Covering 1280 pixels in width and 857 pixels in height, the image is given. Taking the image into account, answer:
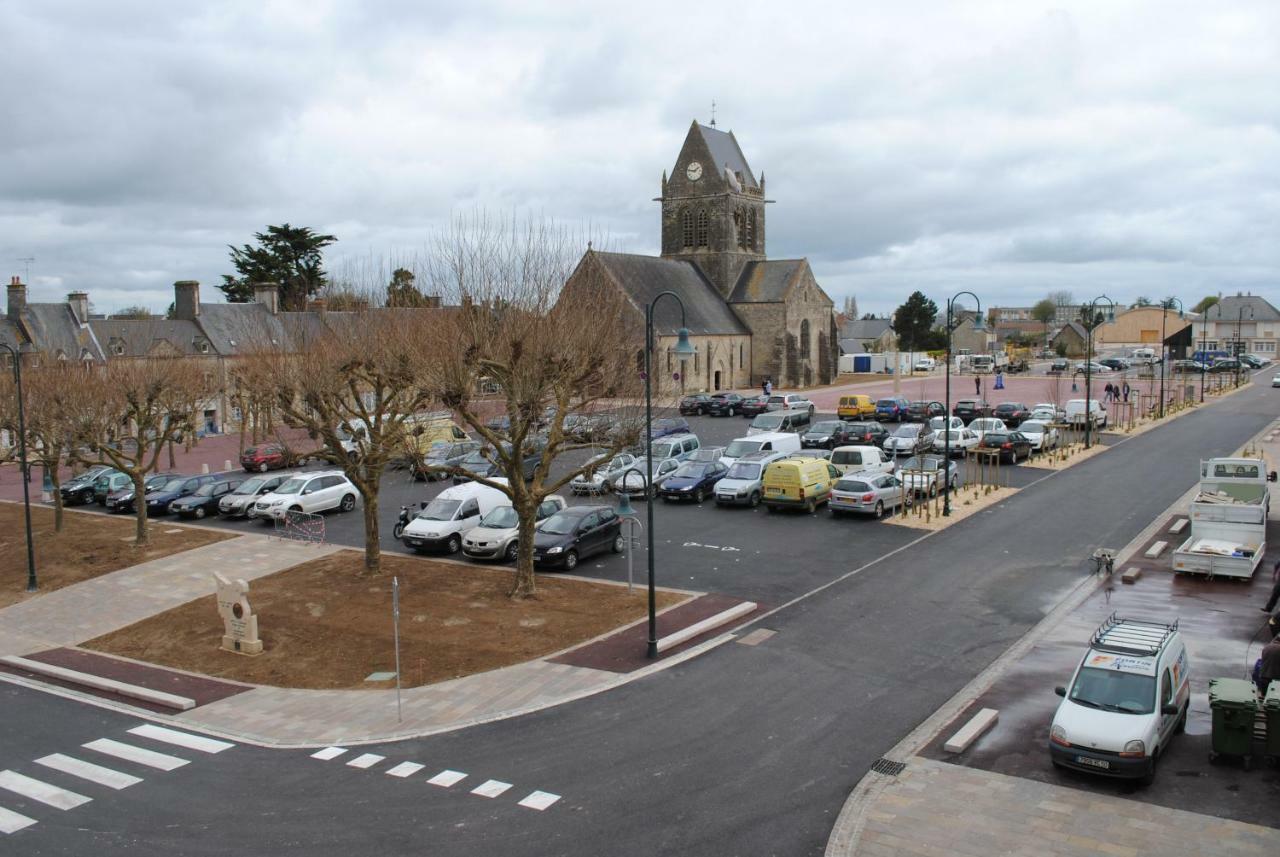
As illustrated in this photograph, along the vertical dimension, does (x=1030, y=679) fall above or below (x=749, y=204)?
below

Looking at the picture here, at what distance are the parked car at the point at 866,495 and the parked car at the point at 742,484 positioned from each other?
2753mm

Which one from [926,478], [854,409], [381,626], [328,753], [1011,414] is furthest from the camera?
[854,409]

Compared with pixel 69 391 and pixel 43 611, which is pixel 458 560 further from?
pixel 69 391

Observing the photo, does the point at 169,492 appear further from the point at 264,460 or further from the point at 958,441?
the point at 958,441

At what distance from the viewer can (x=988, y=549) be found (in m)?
25.9

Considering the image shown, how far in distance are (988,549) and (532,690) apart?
47.3 feet

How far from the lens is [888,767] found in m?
13.2

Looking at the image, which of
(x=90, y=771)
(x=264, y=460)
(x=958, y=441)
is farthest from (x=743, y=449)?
(x=90, y=771)

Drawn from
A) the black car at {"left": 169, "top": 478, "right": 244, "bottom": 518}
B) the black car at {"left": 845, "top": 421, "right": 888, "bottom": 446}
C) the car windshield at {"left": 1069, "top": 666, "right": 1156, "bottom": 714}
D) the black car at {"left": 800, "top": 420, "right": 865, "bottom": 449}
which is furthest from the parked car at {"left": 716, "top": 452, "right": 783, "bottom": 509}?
the car windshield at {"left": 1069, "top": 666, "right": 1156, "bottom": 714}

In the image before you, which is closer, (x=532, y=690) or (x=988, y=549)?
(x=532, y=690)

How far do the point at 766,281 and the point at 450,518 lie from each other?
59.8 m

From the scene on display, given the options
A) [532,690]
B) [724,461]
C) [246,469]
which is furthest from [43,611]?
[724,461]

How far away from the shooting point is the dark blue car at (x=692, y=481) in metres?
33.2

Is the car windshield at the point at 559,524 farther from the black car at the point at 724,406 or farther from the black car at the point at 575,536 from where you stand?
the black car at the point at 724,406
